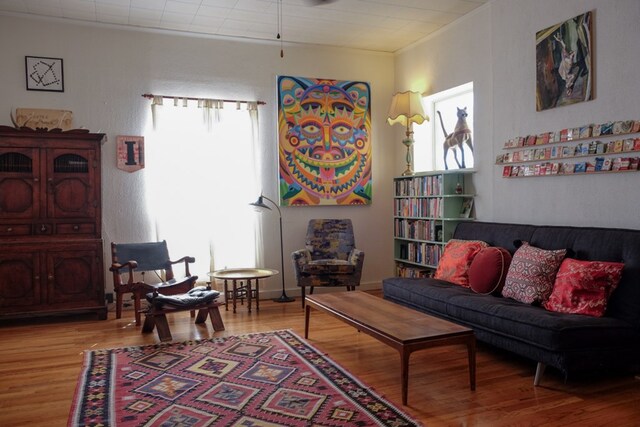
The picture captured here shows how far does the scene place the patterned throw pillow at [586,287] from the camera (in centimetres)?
313

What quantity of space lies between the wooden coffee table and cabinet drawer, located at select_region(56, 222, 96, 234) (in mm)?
2506

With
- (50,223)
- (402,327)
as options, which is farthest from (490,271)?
(50,223)

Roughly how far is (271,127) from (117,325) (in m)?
2.74

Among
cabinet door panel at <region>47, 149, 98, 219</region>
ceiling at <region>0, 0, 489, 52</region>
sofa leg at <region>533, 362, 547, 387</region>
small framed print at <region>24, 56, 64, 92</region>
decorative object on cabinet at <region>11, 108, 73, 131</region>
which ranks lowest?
sofa leg at <region>533, 362, 547, 387</region>

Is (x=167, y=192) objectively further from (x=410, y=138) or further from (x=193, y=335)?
(x=410, y=138)

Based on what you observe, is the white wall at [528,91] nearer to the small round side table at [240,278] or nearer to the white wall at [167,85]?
the white wall at [167,85]

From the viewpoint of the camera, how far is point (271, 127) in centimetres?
595

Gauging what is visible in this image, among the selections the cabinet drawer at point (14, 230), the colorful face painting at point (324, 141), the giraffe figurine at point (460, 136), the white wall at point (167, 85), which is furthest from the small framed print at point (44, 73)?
the giraffe figurine at point (460, 136)

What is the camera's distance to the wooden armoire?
466cm

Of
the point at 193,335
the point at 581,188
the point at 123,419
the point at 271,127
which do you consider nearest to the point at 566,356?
the point at 581,188

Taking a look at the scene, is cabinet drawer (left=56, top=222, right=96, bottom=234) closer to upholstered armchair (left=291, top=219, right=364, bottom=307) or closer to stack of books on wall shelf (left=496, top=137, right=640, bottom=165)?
upholstered armchair (left=291, top=219, right=364, bottom=307)

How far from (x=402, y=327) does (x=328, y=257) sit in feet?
9.27

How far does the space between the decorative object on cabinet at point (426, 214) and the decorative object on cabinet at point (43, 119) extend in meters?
3.66

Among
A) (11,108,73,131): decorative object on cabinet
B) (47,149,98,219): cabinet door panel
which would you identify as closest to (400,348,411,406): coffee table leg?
(47,149,98,219): cabinet door panel
